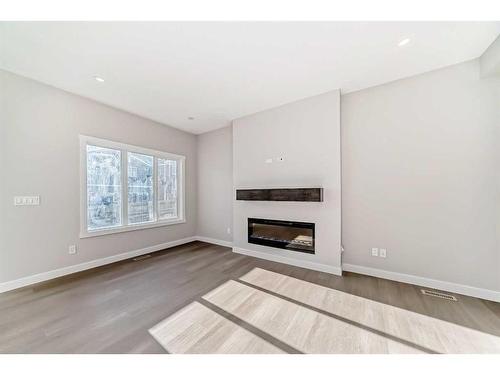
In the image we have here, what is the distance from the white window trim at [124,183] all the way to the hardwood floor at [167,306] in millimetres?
706

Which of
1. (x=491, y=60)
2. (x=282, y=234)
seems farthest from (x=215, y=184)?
(x=491, y=60)

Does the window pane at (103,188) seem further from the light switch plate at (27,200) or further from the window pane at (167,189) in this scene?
the window pane at (167,189)

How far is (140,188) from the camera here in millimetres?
4215

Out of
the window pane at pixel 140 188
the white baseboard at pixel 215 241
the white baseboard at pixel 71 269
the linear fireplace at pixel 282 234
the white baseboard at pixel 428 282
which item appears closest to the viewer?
the white baseboard at pixel 428 282

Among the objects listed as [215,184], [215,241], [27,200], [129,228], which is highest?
[215,184]

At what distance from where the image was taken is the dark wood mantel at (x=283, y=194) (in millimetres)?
3139

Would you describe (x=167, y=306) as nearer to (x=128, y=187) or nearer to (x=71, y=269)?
(x=71, y=269)

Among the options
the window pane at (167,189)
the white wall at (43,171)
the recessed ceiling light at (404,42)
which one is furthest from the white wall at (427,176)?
the white wall at (43,171)

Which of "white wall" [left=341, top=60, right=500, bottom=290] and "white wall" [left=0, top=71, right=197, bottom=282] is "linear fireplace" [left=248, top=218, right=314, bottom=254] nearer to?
"white wall" [left=341, top=60, right=500, bottom=290]

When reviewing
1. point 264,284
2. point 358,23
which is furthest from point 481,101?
point 264,284

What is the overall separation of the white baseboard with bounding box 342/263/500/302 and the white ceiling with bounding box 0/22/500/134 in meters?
2.86

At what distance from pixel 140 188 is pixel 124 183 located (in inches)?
14.4

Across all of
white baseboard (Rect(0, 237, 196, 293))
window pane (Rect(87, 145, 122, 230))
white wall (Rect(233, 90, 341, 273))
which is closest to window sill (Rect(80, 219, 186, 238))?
window pane (Rect(87, 145, 122, 230))
